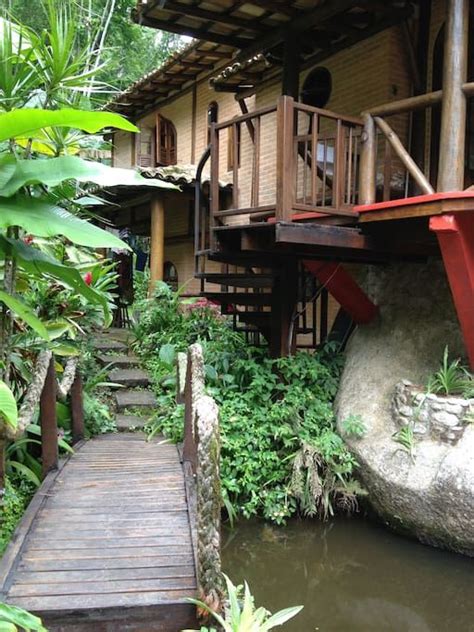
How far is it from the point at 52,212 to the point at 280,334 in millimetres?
4326

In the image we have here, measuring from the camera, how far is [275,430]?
229 inches

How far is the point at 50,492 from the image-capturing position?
4.08 meters

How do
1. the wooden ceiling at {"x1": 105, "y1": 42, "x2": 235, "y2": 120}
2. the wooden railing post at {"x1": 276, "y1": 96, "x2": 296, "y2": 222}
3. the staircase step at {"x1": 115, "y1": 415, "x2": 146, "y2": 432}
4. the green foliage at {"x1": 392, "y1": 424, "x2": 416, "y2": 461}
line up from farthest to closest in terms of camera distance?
the wooden ceiling at {"x1": 105, "y1": 42, "x2": 235, "y2": 120} → the staircase step at {"x1": 115, "y1": 415, "x2": 146, "y2": 432} → the green foliage at {"x1": 392, "y1": 424, "x2": 416, "y2": 461} → the wooden railing post at {"x1": 276, "y1": 96, "x2": 296, "y2": 222}

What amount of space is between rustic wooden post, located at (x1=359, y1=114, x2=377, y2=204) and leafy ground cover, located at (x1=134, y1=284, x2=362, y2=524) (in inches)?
87.0

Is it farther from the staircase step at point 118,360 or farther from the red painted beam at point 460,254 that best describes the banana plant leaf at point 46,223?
the staircase step at point 118,360

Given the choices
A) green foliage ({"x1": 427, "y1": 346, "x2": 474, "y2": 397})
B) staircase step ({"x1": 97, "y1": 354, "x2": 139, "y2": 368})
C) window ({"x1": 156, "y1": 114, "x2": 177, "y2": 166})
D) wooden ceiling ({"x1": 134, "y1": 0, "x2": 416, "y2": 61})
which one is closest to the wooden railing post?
wooden ceiling ({"x1": 134, "y1": 0, "x2": 416, "y2": 61})

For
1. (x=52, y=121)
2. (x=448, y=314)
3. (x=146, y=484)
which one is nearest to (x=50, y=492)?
(x=146, y=484)

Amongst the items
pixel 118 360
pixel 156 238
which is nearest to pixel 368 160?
pixel 118 360

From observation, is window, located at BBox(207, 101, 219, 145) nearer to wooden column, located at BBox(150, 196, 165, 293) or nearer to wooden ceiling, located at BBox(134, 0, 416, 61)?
wooden column, located at BBox(150, 196, 165, 293)

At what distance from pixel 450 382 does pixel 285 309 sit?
2.10m

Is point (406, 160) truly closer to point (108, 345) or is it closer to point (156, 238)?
point (108, 345)

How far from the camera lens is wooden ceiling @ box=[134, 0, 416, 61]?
5.89m

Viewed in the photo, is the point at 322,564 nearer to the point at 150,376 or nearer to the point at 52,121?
the point at 150,376

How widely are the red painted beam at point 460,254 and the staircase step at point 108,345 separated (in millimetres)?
5198
